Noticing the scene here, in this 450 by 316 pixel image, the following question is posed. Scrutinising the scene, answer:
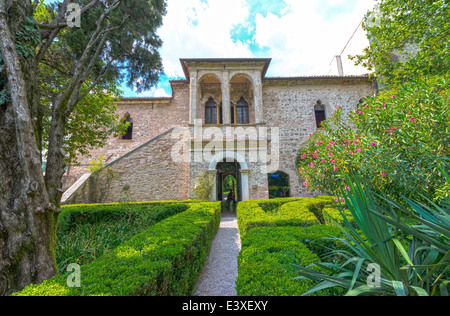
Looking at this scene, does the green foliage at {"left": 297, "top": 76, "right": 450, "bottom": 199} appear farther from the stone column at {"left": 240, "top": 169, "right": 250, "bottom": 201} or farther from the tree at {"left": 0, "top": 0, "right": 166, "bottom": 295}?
the stone column at {"left": 240, "top": 169, "right": 250, "bottom": 201}

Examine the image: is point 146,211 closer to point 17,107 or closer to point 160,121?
point 17,107

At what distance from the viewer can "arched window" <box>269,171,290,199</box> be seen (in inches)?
469

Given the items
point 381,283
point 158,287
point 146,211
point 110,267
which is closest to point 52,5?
point 146,211

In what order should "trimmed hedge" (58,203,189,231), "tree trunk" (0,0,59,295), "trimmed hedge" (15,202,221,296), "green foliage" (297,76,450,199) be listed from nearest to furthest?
"trimmed hedge" (15,202,221,296), "tree trunk" (0,0,59,295), "green foliage" (297,76,450,199), "trimmed hedge" (58,203,189,231)

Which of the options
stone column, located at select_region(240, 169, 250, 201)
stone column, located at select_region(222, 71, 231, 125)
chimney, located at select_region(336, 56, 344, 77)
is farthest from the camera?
chimney, located at select_region(336, 56, 344, 77)

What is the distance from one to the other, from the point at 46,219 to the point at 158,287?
2360mm

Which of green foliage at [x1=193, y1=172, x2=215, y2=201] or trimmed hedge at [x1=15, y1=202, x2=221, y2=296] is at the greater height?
green foliage at [x1=193, y1=172, x2=215, y2=201]

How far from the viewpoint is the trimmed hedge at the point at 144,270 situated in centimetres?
155

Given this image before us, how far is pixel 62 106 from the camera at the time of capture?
3631 mm

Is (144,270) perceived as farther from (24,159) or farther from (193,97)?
(193,97)

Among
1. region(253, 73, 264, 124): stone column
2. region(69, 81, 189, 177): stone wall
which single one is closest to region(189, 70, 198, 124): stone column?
region(69, 81, 189, 177): stone wall

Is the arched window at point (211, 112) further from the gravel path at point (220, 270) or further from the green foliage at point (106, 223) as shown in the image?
the gravel path at point (220, 270)

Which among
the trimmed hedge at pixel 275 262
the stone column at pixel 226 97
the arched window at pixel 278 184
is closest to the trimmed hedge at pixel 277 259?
the trimmed hedge at pixel 275 262

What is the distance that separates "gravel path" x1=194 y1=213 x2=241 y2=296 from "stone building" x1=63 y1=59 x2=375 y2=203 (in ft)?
14.9
